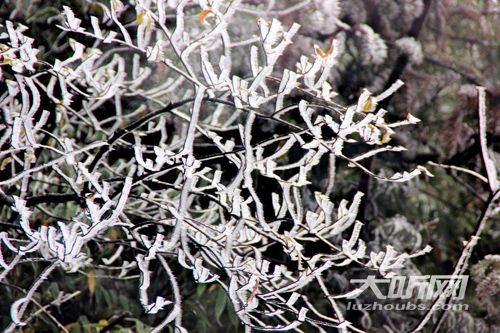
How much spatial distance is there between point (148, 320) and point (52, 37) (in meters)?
0.75

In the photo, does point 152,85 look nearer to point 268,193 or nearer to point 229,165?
point 229,165

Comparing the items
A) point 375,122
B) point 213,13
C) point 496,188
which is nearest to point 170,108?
point 213,13

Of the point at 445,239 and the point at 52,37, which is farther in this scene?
the point at 445,239

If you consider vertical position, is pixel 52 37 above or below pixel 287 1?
below

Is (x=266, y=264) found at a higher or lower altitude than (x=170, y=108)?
lower

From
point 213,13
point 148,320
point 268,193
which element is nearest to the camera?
point 213,13

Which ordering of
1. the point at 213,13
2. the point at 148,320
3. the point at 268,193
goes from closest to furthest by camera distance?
the point at 213,13 < the point at 268,193 < the point at 148,320

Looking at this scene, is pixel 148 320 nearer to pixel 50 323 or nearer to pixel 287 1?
pixel 50 323

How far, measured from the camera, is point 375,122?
791mm

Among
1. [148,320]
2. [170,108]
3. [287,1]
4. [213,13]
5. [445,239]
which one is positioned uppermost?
[213,13]

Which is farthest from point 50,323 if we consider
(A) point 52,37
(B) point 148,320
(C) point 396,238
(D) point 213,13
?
(D) point 213,13

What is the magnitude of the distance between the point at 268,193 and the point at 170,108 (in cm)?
80

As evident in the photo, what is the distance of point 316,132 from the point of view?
72 centimetres

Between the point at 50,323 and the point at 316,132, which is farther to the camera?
the point at 50,323
